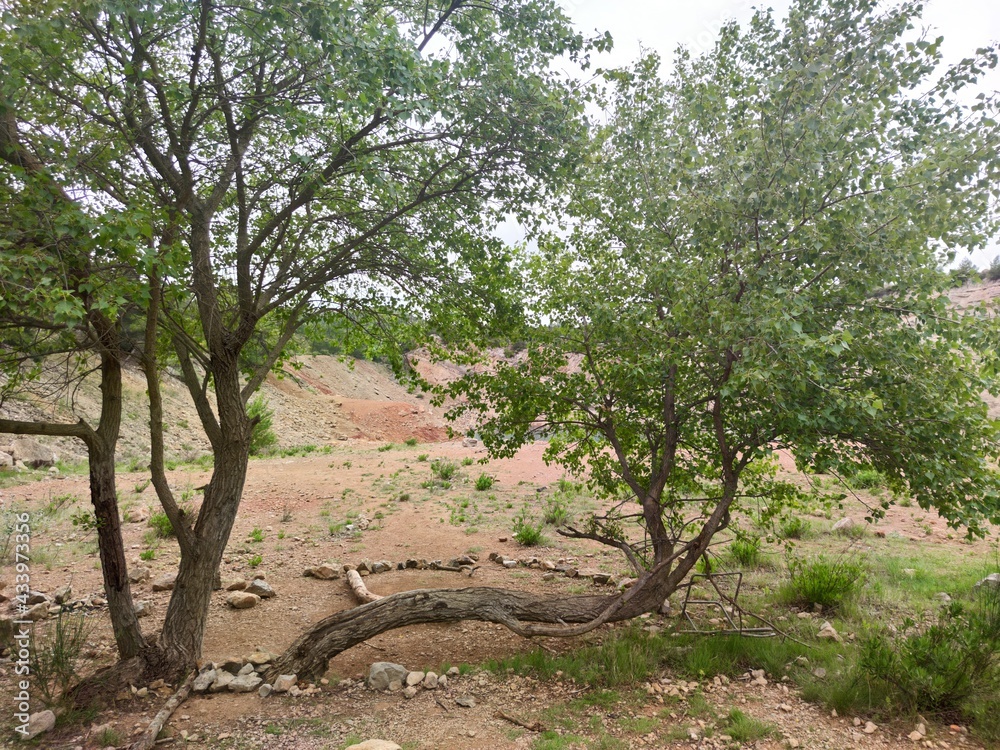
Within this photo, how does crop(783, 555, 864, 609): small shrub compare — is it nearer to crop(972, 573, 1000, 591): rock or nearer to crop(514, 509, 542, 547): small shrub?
crop(972, 573, 1000, 591): rock

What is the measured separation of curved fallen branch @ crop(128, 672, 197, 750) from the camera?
13.6 ft

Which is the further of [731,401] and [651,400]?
[651,400]

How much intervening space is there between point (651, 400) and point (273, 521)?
24.2ft

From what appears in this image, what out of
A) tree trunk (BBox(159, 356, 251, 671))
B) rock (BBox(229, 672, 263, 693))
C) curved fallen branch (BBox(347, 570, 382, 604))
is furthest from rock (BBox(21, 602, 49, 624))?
curved fallen branch (BBox(347, 570, 382, 604))

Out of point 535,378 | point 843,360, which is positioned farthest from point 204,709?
point 843,360

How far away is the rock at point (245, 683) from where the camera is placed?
4980 millimetres

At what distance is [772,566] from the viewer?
8.05 metres

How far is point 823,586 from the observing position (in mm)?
6426

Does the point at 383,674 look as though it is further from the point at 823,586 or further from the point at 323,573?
the point at 823,586

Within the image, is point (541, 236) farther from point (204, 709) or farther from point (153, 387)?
point (204, 709)

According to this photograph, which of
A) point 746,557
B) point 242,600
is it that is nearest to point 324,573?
point 242,600

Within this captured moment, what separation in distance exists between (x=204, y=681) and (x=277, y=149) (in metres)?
4.86

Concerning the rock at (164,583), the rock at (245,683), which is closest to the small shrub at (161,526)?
the rock at (164,583)

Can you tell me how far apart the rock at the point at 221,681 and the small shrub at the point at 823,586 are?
17.8ft
